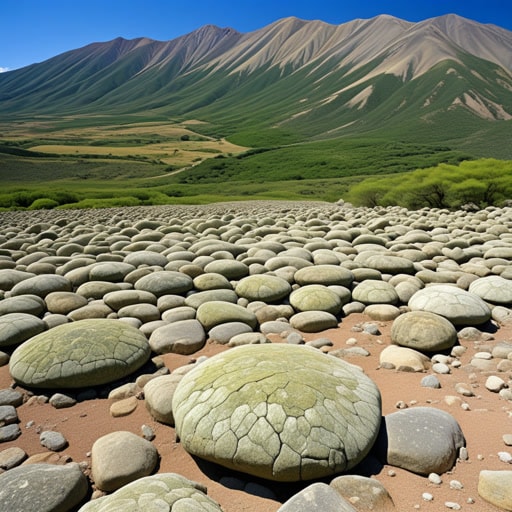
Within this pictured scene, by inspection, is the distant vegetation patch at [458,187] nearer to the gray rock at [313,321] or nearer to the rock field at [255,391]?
the rock field at [255,391]

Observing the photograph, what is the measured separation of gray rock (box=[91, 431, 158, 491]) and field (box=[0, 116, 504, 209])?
21.1 m

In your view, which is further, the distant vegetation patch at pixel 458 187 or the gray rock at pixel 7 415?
the distant vegetation patch at pixel 458 187

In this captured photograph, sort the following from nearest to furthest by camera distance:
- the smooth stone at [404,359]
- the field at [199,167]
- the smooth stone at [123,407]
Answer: the smooth stone at [123,407] → the smooth stone at [404,359] → the field at [199,167]

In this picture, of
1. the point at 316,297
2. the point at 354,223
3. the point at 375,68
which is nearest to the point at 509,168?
the point at 354,223

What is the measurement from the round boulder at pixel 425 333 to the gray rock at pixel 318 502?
2.23 meters

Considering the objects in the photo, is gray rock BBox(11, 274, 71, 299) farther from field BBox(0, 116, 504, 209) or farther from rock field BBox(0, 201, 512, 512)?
field BBox(0, 116, 504, 209)

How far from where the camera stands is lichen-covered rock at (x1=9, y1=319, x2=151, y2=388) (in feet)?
11.5

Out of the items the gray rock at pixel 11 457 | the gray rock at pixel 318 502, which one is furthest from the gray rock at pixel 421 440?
the gray rock at pixel 11 457

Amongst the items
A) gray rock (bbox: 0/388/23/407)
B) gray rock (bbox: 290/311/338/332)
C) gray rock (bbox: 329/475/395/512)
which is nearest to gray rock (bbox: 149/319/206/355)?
gray rock (bbox: 290/311/338/332)

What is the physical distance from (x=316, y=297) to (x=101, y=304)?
9.37ft

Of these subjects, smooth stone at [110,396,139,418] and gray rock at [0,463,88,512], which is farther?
smooth stone at [110,396,139,418]

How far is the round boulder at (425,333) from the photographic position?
4016 millimetres

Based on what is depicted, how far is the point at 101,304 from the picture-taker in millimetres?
5359

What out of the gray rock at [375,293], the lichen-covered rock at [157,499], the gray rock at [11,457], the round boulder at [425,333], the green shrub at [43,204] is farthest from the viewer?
the green shrub at [43,204]
